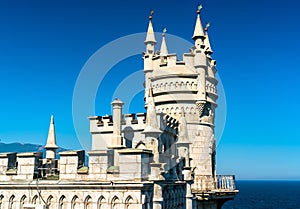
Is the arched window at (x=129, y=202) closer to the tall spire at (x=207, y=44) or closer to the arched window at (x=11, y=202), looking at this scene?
the arched window at (x=11, y=202)

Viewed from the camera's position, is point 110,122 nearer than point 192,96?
Yes

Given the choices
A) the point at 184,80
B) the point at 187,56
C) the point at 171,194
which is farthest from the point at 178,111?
the point at 171,194

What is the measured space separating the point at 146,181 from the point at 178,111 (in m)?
20.7

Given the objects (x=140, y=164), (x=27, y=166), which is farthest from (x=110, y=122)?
(x=140, y=164)

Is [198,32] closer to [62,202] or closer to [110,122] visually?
[110,122]

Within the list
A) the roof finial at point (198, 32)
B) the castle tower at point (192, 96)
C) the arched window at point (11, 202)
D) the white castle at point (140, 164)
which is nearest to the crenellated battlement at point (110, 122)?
the white castle at point (140, 164)

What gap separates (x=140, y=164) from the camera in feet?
49.5

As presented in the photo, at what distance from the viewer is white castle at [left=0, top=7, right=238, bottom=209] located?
1533cm

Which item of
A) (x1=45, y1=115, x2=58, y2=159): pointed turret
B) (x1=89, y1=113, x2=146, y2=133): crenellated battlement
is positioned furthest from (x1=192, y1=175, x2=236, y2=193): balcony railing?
(x1=45, y1=115, x2=58, y2=159): pointed turret

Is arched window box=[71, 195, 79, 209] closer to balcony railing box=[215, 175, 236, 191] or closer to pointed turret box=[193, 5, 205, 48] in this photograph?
balcony railing box=[215, 175, 236, 191]

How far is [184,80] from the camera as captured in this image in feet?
120

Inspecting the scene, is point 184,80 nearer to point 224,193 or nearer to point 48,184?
point 224,193

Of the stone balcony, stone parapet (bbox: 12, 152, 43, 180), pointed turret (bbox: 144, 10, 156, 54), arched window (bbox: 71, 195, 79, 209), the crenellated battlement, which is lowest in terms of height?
the stone balcony

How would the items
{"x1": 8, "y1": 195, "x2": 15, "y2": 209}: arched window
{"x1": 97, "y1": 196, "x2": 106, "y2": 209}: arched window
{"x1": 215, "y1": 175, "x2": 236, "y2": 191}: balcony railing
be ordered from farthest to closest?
{"x1": 215, "y1": 175, "x2": 236, "y2": 191}: balcony railing < {"x1": 8, "y1": 195, "x2": 15, "y2": 209}: arched window < {"x1": 97, "y1": 196, "x2": 106, "y2": 209}: arched window
